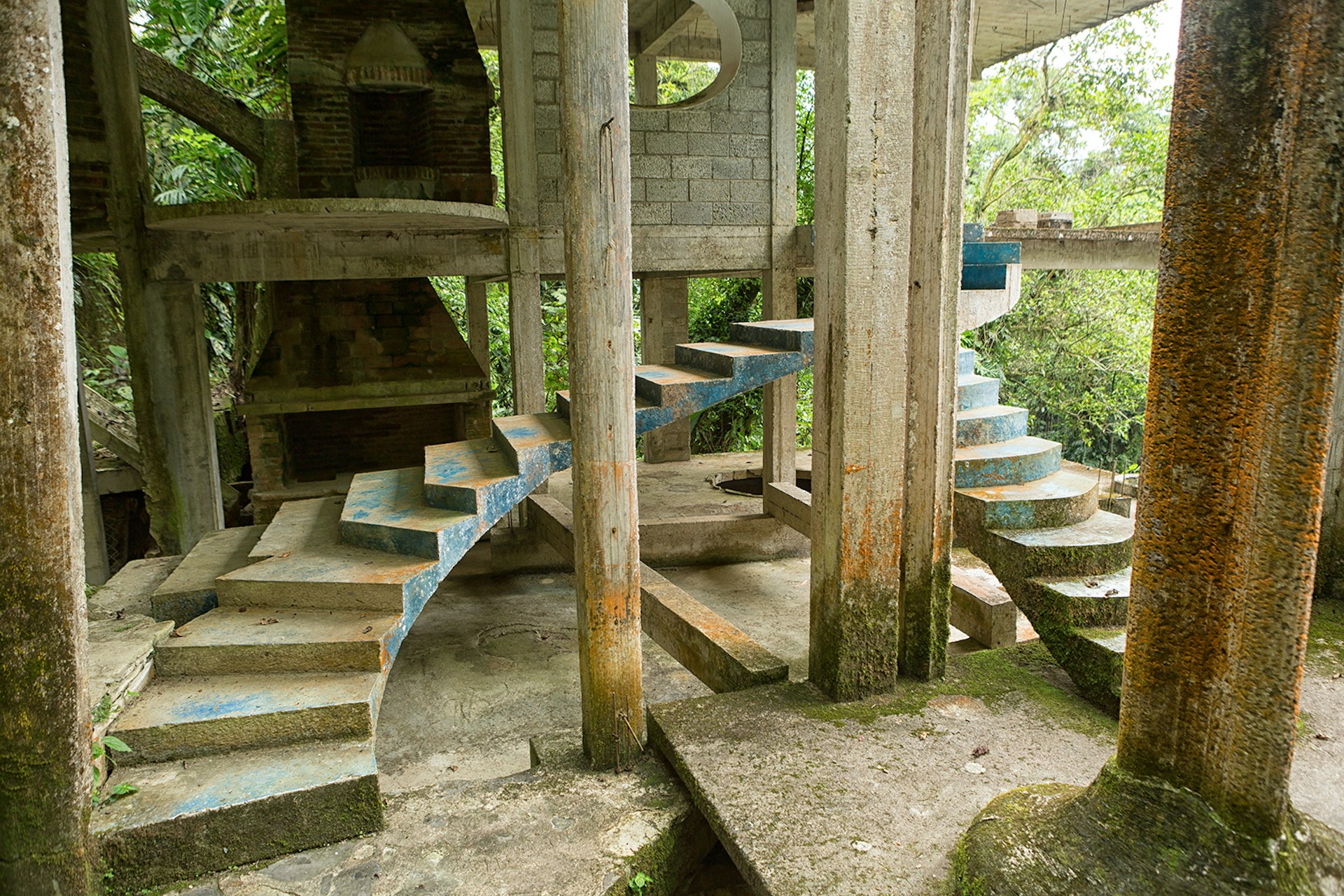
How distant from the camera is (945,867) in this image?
2680 mm

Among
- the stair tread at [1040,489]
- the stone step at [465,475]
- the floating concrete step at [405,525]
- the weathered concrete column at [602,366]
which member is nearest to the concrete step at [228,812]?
the weathered concrete column at [602,366]

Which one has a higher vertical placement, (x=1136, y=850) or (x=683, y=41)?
(x=683, y=41)

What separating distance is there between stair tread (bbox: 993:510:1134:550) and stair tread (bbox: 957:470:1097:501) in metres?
0.17

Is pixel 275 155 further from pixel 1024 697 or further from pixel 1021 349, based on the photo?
pixel 1021 349

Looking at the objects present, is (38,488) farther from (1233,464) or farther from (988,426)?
(988,426)

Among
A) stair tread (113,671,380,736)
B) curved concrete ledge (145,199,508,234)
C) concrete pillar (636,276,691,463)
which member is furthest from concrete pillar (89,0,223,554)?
concrete pillar (636,276,691,463)

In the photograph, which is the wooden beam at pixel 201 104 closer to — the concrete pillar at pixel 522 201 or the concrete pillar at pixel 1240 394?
the concrete pillar at pixel 522 201

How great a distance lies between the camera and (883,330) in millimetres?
3557

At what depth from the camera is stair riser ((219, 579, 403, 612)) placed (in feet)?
13.2

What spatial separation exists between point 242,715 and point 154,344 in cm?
460

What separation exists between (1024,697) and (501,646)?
3831 mm

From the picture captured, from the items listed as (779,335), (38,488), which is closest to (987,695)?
(779,335)

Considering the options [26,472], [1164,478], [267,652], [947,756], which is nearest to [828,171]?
[1164,478]

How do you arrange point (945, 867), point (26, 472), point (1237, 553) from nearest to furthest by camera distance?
point (1237, 553)
point (26, 472)
point (945, 867)
